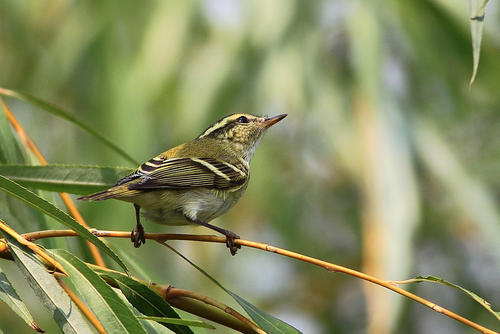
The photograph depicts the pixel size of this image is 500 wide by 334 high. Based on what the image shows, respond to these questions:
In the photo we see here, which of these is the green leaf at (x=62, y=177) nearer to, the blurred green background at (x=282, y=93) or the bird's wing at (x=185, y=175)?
the bird's wing at (x=185, y=175)

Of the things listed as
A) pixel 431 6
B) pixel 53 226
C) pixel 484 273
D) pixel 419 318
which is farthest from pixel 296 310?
pixel 53 226

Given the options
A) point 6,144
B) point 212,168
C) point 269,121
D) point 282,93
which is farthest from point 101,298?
point 282,93

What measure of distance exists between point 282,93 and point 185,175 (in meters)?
1.63

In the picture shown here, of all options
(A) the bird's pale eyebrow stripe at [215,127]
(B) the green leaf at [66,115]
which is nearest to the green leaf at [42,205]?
(B) the green leaf at [66,115]

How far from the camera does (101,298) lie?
5.47ft

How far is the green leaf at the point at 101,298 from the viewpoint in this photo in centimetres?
160

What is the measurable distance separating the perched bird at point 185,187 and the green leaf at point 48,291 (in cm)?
54

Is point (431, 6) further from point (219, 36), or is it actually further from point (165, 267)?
point (165, 267)

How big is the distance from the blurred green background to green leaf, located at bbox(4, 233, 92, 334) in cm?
177

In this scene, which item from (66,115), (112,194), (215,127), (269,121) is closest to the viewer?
(112,194)

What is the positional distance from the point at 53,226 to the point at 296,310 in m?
4.19

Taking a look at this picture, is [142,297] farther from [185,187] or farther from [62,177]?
[185,187]

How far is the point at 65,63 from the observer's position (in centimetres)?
434

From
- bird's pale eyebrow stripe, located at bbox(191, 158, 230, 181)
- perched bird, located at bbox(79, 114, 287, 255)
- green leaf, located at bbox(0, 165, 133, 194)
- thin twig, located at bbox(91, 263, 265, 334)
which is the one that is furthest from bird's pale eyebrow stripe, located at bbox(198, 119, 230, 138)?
thin twig, located at bbox(91, 263, 265, 334)
